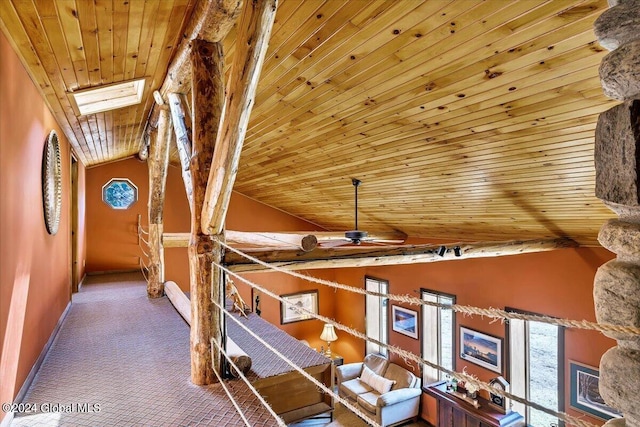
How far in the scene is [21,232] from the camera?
86.4 inches

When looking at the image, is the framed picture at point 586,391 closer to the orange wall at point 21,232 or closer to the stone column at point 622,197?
the stone column at point 622,197

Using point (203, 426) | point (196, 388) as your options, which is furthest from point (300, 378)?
point (203, 426)

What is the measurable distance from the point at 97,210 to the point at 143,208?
770 mm

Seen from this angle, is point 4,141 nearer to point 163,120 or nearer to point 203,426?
point 203,426

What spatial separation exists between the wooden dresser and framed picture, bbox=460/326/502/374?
61 centimetres

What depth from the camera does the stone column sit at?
69 centimetres

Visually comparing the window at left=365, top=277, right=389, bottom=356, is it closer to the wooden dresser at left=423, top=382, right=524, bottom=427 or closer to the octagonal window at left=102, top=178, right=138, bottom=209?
the wooden dresser at left=423, top=382, right=524, bottom=427

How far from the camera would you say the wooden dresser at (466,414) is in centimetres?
457

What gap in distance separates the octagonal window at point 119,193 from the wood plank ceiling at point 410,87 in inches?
98.2

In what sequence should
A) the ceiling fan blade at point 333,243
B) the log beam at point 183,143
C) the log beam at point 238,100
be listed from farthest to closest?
the ceiling fan blade at point 333,243
the log beam at point 183,143
the log beam at point 238,100

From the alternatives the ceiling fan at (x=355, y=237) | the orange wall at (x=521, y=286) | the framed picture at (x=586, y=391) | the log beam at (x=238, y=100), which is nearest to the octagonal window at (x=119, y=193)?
the ceiling fan at (x=355, y=237)

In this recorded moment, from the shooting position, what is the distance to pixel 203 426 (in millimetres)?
1931

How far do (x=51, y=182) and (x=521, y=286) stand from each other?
5.63m

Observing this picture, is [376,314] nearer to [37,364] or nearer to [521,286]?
[521,286]
